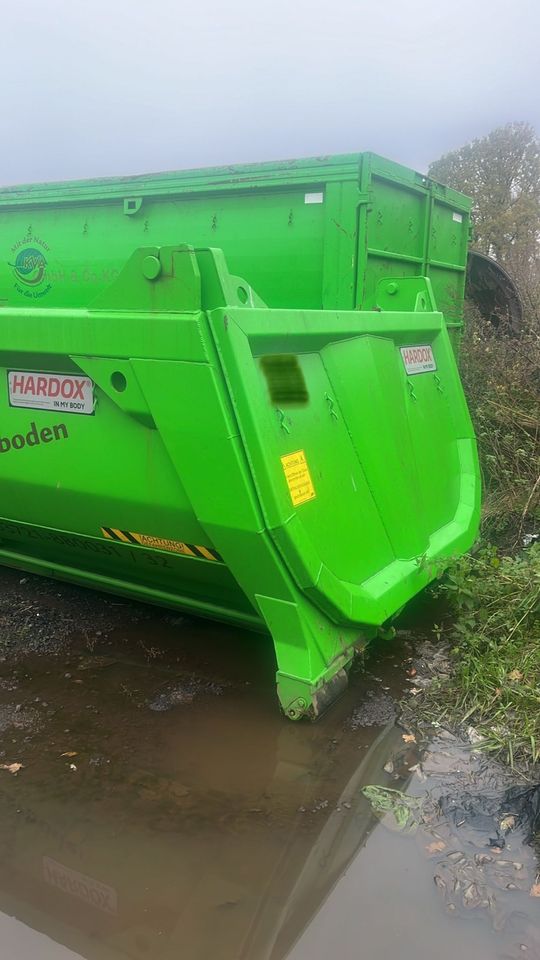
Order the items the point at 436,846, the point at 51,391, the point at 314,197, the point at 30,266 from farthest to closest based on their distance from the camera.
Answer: the point at 30,266
the point at 314,197
the point at 51,391
the point at 436,846

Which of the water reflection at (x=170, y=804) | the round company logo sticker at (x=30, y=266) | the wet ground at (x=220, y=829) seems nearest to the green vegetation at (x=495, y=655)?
the wet ground at (x=220, y=829)

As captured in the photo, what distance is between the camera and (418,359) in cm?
346

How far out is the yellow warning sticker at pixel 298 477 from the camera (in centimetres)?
230

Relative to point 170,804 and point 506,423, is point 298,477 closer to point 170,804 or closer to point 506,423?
point 170,804

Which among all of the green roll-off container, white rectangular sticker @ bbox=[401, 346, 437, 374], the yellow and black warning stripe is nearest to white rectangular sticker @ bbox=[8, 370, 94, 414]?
the green roll-off container

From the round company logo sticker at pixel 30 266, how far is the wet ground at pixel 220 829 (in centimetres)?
310

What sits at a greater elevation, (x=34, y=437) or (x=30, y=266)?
(x=30, y=266)

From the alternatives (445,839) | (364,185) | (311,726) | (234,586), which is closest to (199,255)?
Answer: (234,586)

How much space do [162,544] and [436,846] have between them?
1.35 m

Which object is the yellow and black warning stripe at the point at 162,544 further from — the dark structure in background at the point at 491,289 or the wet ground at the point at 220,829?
the dark structure in background at the point at 491,289

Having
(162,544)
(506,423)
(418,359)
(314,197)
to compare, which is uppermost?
(314,197)

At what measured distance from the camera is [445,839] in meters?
1.99

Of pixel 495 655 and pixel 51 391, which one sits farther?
pixel 495 655

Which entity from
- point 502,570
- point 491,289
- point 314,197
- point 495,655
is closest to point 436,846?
point 495,655
